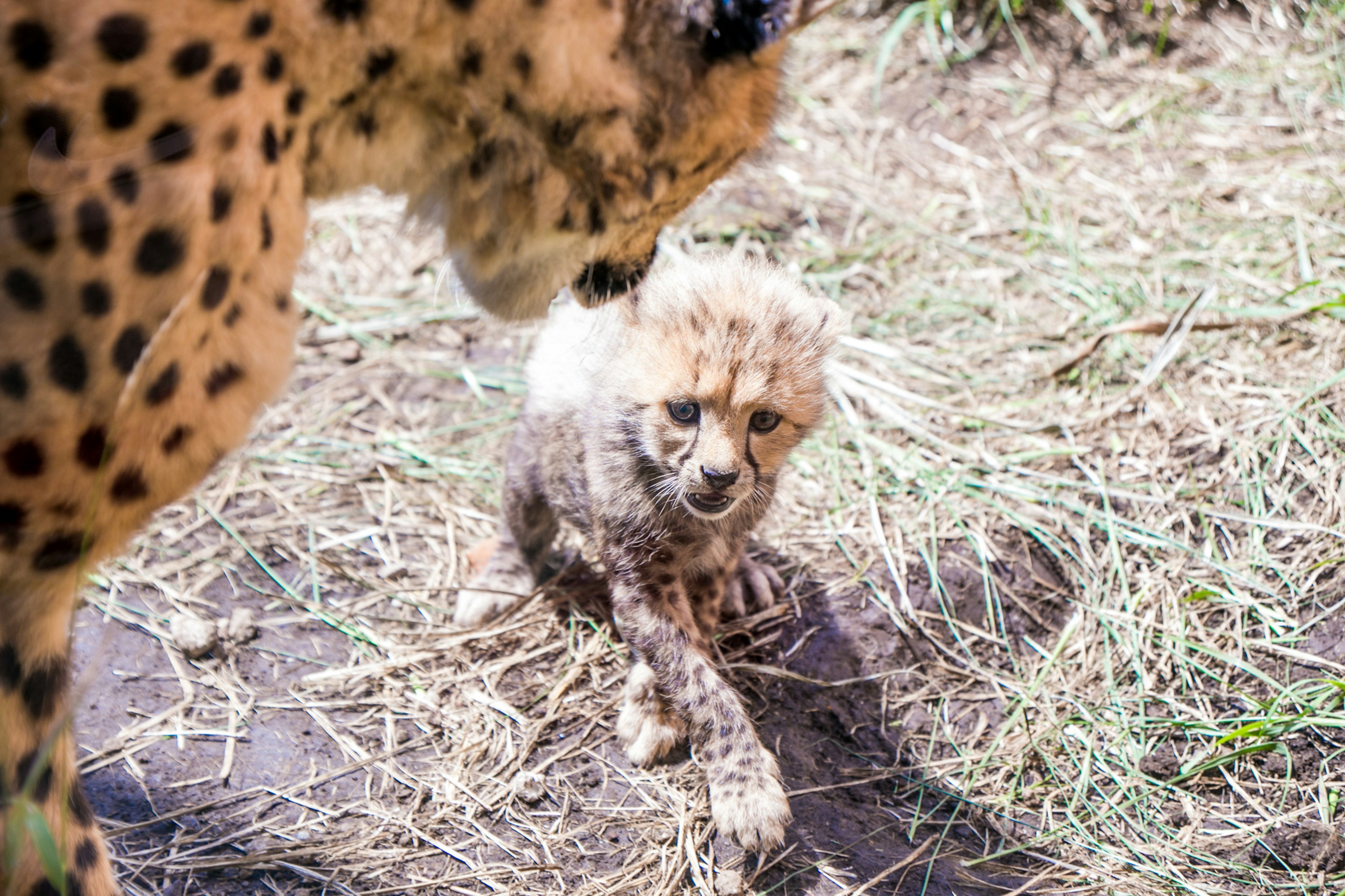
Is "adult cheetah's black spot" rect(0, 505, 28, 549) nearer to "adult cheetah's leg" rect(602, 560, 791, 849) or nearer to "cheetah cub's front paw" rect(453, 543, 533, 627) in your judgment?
"adult cheetah's leg" rect(602, 560, 791, 849)

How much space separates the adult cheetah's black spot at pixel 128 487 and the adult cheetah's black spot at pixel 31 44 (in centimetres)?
49

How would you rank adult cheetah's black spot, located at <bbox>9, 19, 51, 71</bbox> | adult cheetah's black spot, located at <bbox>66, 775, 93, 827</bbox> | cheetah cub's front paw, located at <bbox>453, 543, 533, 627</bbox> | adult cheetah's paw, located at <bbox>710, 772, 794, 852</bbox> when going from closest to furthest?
adult cheetah's black spot, located at <bbox>9, 19, 51, 71</bbox> < adult cheetah's black spot, located at <bbox>66, 775, 93, 827</bbox> < adult cheetah's paw, located at <bbox>710, 772, 794, 852</bbox> < cheetah cub's front paw, located at <bbox>453, 543, 533, 627</bbox>

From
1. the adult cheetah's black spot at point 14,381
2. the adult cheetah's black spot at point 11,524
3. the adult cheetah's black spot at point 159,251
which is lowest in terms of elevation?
the adult cheetah's black spot at point 11,524

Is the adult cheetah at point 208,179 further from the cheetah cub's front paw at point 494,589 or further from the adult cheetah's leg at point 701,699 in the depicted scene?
the cheetah cub's front paw at point 494,589

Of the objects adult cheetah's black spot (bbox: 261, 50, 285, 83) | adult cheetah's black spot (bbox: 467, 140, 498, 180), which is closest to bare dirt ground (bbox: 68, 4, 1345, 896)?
adult cheetah's black spot (bbox: 467, 140, 498, 180)

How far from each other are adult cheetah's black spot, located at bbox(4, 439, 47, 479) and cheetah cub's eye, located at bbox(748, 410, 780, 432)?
176 cm

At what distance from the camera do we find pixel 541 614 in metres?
3.19

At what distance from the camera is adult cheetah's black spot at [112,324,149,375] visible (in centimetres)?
132

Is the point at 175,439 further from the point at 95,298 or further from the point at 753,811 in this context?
the point at 753,811

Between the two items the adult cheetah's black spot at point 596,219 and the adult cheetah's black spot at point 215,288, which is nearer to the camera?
the adult cheetah's black spot at point 215,288

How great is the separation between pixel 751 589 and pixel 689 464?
764 mm

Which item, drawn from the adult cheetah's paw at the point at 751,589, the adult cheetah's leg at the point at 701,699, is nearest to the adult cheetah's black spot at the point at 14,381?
the adult cheetah's leg at the point at 701,699

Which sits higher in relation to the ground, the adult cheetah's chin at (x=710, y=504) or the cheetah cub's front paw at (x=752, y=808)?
the adult cheetah's chin at (x=710, y=504)

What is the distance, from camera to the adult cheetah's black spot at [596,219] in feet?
5.94
